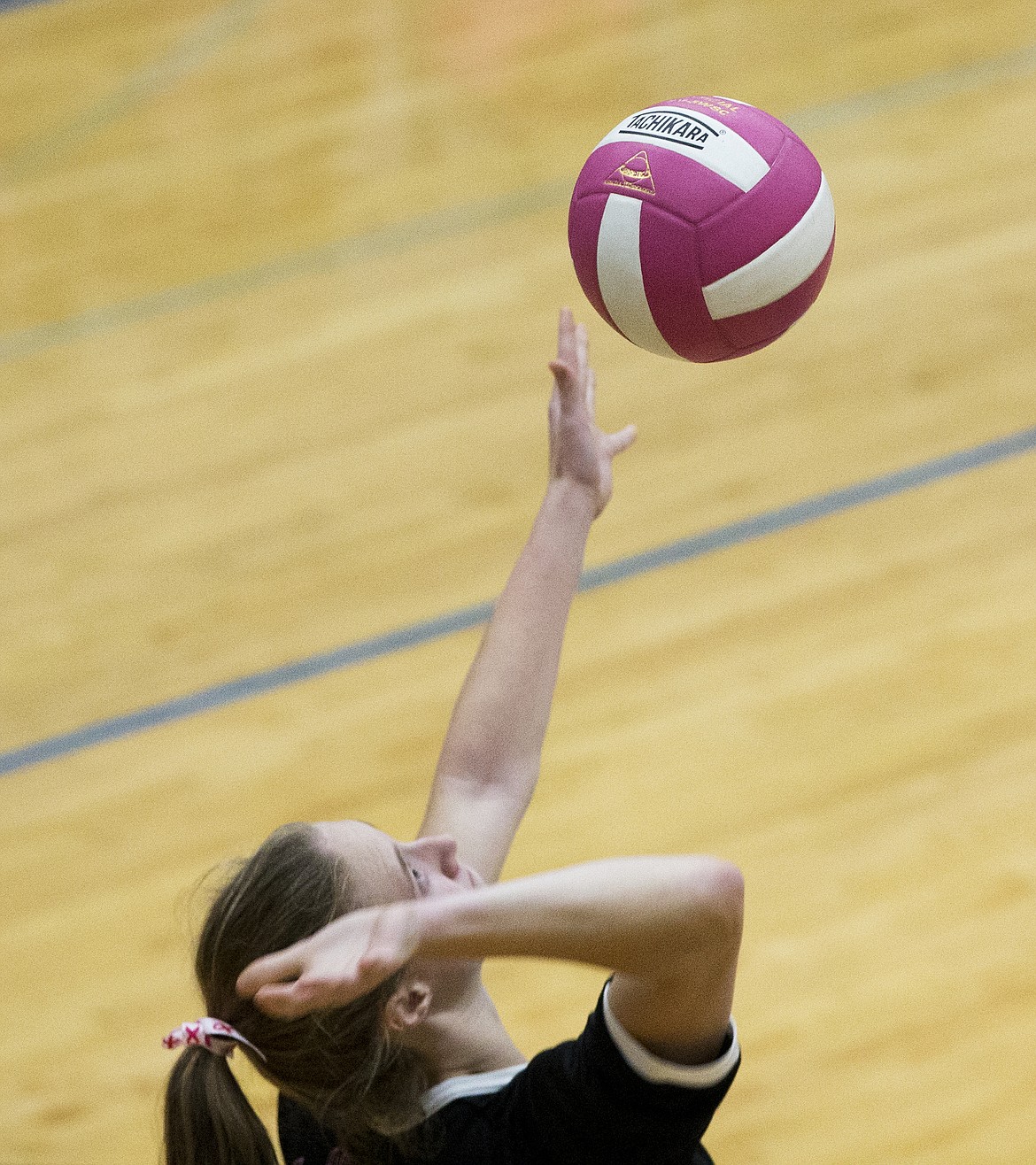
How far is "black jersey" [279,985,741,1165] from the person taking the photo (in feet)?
4.54

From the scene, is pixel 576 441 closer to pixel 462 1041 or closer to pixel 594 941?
pixel 462 1041

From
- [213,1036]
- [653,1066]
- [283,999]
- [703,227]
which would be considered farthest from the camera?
[703,227]

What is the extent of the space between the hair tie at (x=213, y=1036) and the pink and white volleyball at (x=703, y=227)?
114cm

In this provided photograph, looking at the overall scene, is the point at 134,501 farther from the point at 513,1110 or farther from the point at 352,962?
the point at 352,962

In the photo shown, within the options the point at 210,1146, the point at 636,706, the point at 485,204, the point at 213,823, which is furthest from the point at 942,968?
the point at 485,204

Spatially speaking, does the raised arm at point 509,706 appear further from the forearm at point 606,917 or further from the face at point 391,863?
the forearm at point 606,917

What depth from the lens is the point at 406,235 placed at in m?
4.90

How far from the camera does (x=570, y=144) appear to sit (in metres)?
5.19

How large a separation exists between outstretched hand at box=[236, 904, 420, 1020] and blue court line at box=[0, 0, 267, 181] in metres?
4.67

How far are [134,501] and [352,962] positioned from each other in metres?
3.08

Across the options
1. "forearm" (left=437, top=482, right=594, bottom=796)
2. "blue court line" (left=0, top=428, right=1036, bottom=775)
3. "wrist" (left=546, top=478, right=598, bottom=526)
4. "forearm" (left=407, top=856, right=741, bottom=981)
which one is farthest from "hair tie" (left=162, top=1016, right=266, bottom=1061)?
"blue court line" (left=0, top=428, right=1036, bottom=775)

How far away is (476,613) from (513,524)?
0.30m

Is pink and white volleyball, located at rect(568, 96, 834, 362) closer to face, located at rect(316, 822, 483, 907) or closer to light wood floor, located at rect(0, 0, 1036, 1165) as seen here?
face, located at rect(316, 822, 483, 907)

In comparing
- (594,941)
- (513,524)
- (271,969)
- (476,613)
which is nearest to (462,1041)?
(594,941)
